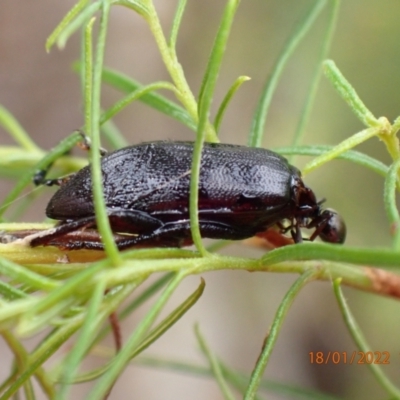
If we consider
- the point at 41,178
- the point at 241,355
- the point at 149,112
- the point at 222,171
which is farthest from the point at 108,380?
the point at 149,112

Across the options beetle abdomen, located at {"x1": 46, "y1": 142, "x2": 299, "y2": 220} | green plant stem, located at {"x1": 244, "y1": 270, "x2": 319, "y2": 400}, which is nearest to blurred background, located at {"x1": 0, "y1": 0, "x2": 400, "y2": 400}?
beetle abdomen, located at {"x1": 46, "y1": 142, "x2": 299, "y2": 220}

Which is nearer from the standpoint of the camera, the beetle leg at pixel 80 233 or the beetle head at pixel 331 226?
the beetle leg at pixel 80 233

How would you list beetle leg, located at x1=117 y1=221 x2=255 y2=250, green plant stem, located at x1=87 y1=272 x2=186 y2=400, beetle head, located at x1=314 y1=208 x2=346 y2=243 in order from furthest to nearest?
beetle head, located at x1=314 y1=208 x2=346 y2=243 → beetle leg, located at x1=117 y1=221 x2=255 y2=250 → green plant stem, located at x1=87 y1=272 x2=186 y2=400

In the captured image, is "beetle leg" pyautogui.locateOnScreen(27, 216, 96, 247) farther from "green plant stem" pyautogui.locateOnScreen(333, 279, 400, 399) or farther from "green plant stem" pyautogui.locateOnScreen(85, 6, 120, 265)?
"green plant stem" pyautogui.locateOnScreen(333, 279, 400, 399)

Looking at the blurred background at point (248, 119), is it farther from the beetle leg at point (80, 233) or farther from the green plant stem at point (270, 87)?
the beetle leg at point (80, 233)

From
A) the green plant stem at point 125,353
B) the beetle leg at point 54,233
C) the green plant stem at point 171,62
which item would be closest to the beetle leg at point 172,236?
the beetle leg at point 54,233

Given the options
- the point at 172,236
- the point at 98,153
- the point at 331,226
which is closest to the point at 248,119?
the point at 331,226

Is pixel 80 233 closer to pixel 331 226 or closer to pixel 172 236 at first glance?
pixel 172 236
